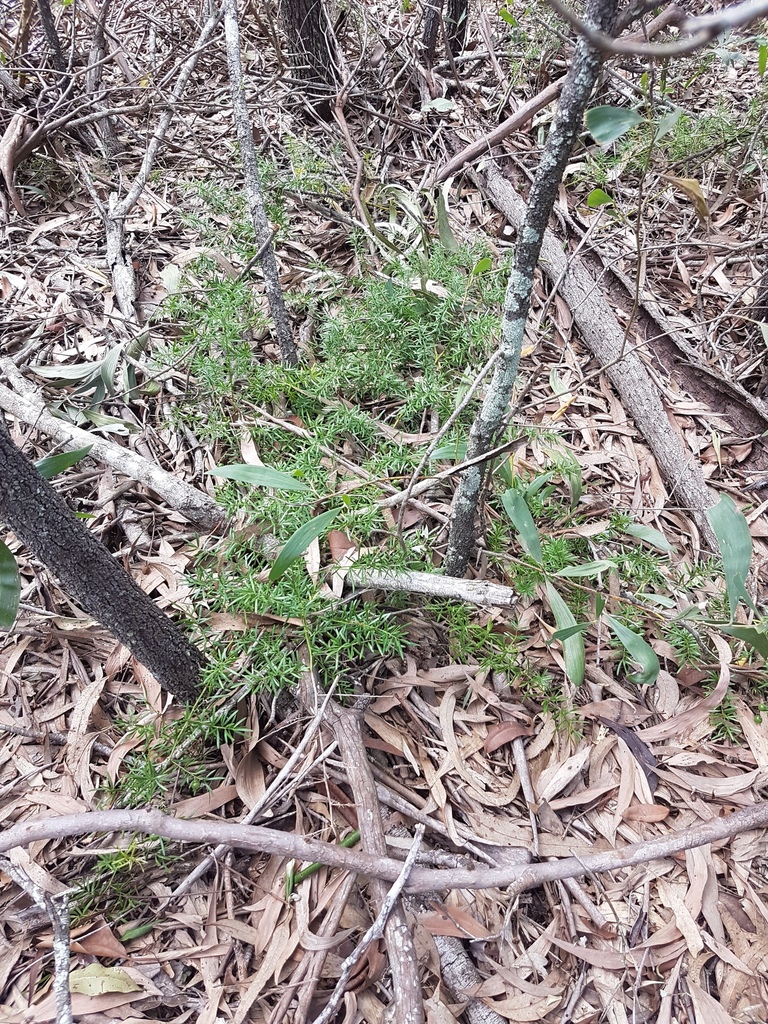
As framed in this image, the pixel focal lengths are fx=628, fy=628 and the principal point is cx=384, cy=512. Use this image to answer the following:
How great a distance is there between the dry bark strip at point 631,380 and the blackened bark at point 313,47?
1.06 m

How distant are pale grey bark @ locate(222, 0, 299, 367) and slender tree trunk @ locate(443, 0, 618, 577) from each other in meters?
0.87

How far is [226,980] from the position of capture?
1.28 m

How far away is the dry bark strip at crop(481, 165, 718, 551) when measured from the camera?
1.90 m

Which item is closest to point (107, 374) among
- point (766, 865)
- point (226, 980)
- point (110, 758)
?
point (110, 758)

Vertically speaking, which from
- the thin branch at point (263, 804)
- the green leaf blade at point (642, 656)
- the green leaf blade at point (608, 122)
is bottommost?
the green leaf blade at point (642, 656)

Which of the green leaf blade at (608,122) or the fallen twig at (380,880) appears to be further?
the fallen twig at (380,880)

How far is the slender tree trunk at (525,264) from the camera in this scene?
2.90ft

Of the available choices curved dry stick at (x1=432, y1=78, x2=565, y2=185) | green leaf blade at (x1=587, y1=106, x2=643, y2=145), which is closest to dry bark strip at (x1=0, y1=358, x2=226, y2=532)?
green leaf blade at (x1=587, y1=106, x2=643, y2=145)

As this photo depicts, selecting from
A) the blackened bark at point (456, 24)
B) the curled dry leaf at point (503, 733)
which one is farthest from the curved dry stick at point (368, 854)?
the blackened bark at point (456, 24)

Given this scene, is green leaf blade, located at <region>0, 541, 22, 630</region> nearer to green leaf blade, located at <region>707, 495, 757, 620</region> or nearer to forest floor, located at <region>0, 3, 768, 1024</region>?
forest floor, located at <region>0, 3, 768, 1024</region>

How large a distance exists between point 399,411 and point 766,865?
1.47m

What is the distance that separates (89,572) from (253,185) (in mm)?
1239

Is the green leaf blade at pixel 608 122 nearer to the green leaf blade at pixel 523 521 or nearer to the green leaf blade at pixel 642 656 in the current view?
the green leaf blade at pixel 523 521

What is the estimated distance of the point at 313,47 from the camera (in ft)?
9.10
